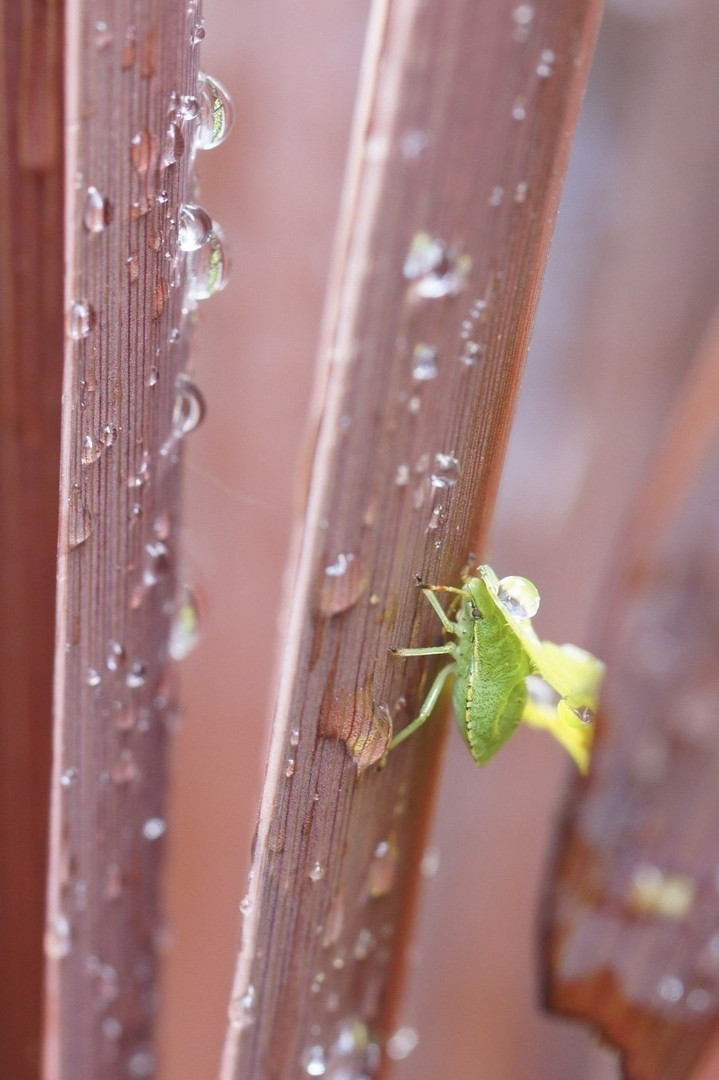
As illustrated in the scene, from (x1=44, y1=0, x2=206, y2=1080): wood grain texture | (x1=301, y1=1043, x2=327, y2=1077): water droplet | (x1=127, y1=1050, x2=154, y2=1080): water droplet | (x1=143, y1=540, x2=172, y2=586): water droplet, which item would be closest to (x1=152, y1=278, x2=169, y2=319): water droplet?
(x1=44, y1=0, x2=206, y2=1080): wood grain texture

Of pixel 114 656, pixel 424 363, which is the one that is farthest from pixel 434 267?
pixel 114 656

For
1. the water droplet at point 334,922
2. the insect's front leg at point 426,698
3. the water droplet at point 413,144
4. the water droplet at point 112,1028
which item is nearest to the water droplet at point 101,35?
the water droplet at point 413,144

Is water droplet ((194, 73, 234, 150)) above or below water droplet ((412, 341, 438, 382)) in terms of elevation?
above

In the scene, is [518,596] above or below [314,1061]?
above

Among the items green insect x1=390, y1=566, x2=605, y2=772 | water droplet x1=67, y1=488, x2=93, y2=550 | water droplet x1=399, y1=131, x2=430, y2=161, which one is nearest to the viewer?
water droplet x1=399, y1=131, x2=430, y2=161

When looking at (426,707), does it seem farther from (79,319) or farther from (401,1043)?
(401,1043)

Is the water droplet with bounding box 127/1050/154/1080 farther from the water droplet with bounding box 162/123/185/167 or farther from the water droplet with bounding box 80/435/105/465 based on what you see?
the water droplet with bounding box 162/123/185/167
